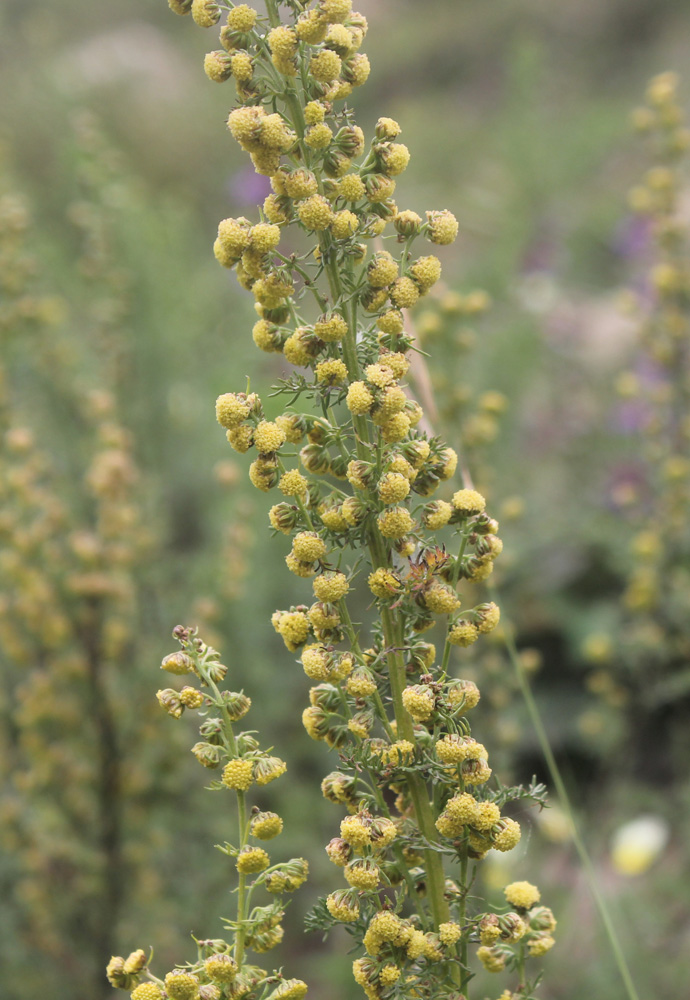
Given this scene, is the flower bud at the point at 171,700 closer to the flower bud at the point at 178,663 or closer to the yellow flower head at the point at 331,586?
the flower bud at the point at 178,663

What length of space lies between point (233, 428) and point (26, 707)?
5.91 ft

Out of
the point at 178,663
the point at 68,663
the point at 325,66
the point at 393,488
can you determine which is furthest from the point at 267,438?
the point at 68,663

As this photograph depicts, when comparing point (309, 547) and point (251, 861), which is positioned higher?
point (309, 547)

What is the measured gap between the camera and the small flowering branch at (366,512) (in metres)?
0.99

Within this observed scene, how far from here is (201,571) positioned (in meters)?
2.97

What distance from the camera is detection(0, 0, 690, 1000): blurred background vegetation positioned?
2.58 m

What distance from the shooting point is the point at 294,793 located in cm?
340

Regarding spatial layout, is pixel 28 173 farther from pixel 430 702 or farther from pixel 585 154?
pixel 430 702

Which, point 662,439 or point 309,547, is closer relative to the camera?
point 309,547

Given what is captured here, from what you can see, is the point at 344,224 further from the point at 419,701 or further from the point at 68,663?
the point at 68,663

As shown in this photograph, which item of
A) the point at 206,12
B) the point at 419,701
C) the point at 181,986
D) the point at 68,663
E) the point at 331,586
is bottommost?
the point at 181,986

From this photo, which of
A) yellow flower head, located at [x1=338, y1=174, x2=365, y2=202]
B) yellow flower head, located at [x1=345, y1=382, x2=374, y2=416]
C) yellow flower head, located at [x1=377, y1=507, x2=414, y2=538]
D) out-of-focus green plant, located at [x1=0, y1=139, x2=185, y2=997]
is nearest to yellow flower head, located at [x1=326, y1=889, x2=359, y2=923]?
yellow flower head, located at [x1=377, y1=507, x2=414, y2=538]

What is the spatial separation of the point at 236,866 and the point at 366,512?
0.40m

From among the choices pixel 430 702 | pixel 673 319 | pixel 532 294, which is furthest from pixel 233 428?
pixel 532 294
